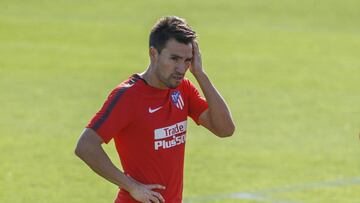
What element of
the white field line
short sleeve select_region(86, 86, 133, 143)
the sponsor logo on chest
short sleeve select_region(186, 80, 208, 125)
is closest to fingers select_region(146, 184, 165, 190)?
the sponsor logo on chest

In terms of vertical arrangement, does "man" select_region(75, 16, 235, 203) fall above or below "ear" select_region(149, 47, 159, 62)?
below

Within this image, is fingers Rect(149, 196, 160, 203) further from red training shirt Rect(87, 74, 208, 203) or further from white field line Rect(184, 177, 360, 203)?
white field line Rect(184, 177, 360, 203)

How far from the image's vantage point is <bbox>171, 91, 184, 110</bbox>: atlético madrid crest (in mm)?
8391

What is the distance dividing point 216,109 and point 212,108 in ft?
0.13

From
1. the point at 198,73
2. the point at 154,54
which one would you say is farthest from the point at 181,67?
the point at 198,73

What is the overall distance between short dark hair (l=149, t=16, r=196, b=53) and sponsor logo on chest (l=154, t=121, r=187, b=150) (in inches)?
27.7

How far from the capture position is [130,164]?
8.23m

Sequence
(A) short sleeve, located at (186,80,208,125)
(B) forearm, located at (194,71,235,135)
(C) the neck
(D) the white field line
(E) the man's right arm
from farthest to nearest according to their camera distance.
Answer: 1. (D) the white field line
2. (A) short sleeve, located at (186,80,208,125)
3. (B) forearm, located at (194,71,235,135)
4. (C) the neck
5. (E) the man's right arm

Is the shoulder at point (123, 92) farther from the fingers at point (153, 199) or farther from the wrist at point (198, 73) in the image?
the fingers at point (153, 199)

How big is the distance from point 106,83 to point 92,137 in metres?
15.6

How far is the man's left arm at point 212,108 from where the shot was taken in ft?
27.7

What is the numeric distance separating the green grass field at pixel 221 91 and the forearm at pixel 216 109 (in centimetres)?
528

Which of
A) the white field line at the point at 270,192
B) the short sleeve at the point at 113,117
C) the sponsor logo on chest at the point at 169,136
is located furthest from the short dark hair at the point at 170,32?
the white field line at the point at 270,192

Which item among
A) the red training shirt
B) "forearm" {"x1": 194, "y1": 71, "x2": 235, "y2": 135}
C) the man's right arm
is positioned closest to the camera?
the man's right arm
